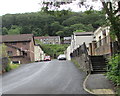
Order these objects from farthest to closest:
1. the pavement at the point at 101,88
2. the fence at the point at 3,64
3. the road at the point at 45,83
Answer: the fence at the point at 3,64
the road at the point at 45,83
the pavement at the point at 101,88

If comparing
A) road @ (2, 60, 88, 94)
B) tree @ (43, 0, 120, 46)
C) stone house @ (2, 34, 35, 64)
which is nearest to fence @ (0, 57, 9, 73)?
road @ (2, 60, 88, 94)

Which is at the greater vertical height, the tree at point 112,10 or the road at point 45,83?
the tree at point 112,10

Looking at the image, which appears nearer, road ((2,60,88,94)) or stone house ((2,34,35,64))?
road ((2,60,88,94))

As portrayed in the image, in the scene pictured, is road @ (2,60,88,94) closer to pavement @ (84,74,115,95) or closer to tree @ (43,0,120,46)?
pavement @ (84,74,115,95)

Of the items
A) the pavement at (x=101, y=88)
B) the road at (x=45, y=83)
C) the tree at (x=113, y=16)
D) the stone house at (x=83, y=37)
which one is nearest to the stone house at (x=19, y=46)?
the stone house at (x=83, y=37)

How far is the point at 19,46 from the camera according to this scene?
171 feet

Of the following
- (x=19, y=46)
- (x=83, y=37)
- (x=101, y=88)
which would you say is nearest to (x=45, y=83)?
(x=101, y=88)

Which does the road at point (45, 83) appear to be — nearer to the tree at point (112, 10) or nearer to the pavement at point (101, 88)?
the pavement at point (101, 88)

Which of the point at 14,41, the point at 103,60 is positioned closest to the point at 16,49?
the point at 14,41

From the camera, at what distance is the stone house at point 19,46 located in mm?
46500

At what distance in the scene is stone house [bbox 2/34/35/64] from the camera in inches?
1831

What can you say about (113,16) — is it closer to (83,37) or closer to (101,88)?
(101,88)

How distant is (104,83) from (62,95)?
3233 millimetres

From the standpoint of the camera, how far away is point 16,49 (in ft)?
156
